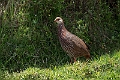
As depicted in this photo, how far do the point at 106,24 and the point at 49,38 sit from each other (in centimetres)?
150

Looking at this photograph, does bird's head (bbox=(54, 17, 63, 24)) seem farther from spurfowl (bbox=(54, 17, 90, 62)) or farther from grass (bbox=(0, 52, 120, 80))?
grass (bbox=(0, 52, 120, 80))

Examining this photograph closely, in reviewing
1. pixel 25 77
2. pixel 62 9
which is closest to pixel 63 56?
pixel 62 9

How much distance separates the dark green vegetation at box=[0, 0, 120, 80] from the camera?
8422mm

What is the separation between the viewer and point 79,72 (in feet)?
23.7

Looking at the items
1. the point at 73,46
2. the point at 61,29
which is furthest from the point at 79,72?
the point at 61,29

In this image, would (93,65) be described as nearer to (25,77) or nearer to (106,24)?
(25,77)

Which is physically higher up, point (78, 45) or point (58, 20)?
point (58, 20)

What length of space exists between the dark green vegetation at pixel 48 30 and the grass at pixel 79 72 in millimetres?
185

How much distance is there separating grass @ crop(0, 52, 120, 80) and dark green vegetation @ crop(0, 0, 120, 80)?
7.3 inches

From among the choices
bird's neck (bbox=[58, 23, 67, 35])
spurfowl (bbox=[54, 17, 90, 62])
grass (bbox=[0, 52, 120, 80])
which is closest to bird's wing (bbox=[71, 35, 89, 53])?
Answer: spurfowl (bbox=[54, 17, 90, 62])

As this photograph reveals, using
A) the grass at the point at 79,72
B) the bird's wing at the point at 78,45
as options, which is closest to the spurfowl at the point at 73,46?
the bird's wing at the point at 78,45

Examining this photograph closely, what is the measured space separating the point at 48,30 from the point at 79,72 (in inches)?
76.5

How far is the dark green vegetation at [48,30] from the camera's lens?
842 centimetres

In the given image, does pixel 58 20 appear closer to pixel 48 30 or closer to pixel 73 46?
pixel 48 30
